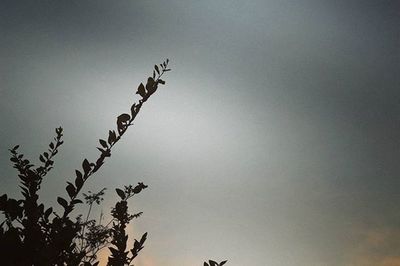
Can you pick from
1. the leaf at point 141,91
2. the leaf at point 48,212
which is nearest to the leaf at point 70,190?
the leaf at point 48,212

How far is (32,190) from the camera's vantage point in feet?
10.6

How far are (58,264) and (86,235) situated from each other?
41.0 ft

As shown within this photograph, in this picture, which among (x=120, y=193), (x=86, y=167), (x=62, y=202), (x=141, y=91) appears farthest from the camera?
(x=120, y=193)

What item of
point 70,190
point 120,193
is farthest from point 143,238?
point 70,190

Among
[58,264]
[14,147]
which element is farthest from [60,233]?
[14,147]

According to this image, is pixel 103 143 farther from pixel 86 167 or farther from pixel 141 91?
pixel 141 91

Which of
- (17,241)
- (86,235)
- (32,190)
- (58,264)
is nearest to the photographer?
(17,241)

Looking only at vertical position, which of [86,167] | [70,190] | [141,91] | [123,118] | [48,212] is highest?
[141,91]

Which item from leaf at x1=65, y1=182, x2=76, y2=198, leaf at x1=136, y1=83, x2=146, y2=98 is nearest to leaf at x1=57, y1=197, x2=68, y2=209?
leaf at x1=65, y1=182, x2=76, y2=198

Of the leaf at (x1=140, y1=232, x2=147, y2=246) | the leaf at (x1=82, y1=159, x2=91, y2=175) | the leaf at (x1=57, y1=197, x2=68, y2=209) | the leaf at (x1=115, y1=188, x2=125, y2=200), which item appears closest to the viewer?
the leaf at (x1=57, y1=197, x2=68, y2=209)

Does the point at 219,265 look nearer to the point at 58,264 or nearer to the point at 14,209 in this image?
the point at 58,264

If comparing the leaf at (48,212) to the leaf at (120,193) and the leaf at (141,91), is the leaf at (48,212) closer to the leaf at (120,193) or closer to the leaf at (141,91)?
the leaf at (120,193)

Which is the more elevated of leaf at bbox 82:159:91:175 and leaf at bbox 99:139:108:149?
leaf at bbox 99:139:108:149

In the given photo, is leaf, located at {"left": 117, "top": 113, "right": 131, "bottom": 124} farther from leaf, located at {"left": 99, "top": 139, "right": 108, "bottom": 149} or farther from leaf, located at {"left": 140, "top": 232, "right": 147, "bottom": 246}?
leaf, located at {"left": 140, "top": 232, "right": 147, "bottom": 246}
